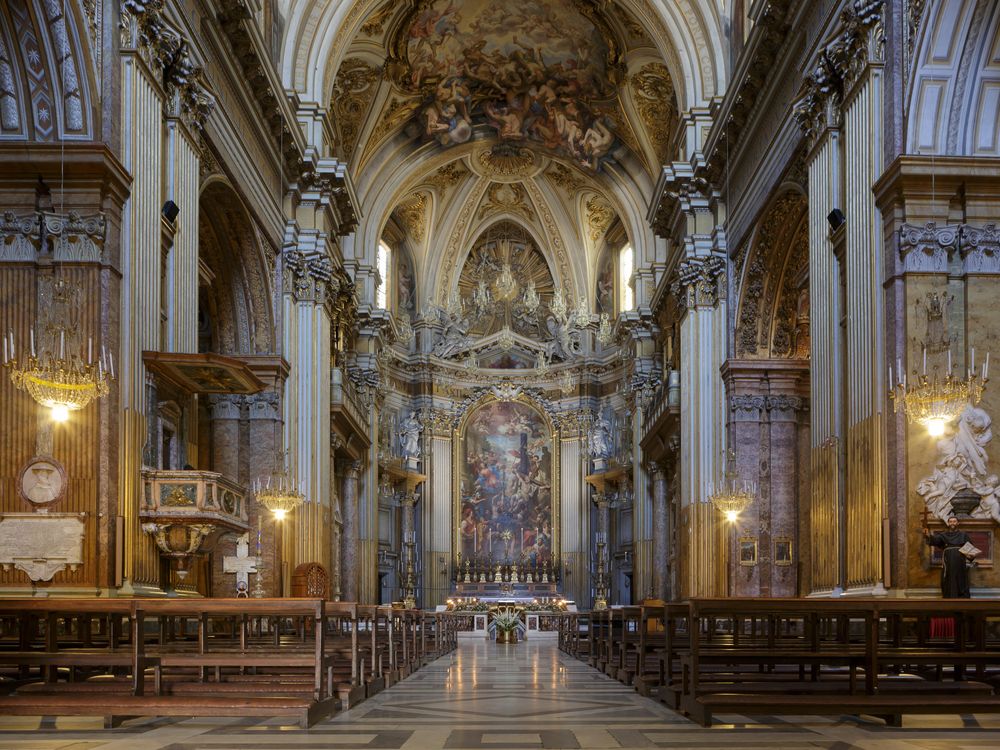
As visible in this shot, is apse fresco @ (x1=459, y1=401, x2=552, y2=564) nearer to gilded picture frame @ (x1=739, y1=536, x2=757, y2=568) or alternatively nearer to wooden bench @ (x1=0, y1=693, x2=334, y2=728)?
gilded picture frame @ (x1=739, y1=536, x2=757, y2=568)

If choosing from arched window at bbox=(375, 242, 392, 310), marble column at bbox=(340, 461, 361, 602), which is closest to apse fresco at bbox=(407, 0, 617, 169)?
arched window at bbox=(375, 242, 392, 310)

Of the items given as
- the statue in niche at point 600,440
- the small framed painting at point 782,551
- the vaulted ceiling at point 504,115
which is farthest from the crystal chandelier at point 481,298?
the small framed painting at point 782,551

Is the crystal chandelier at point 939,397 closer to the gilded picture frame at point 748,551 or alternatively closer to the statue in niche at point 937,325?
the statue in niche at point 937,325

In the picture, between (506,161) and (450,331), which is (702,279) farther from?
(450,331)

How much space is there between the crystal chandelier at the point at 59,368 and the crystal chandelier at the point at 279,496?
8.26 metres

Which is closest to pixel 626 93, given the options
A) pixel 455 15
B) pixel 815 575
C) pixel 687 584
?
pixel 455 15

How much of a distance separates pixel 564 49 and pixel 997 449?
21717mm

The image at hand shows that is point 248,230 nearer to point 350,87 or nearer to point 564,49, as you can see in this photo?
point 350,87

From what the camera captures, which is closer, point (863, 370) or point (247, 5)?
point (863, 370)

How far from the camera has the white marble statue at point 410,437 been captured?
127ft

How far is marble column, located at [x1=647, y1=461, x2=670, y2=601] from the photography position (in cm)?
3098

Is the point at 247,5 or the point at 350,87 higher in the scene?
the point at 350,87

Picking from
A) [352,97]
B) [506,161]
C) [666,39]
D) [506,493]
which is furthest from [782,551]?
[506,161]

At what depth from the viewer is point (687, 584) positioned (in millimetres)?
24531
